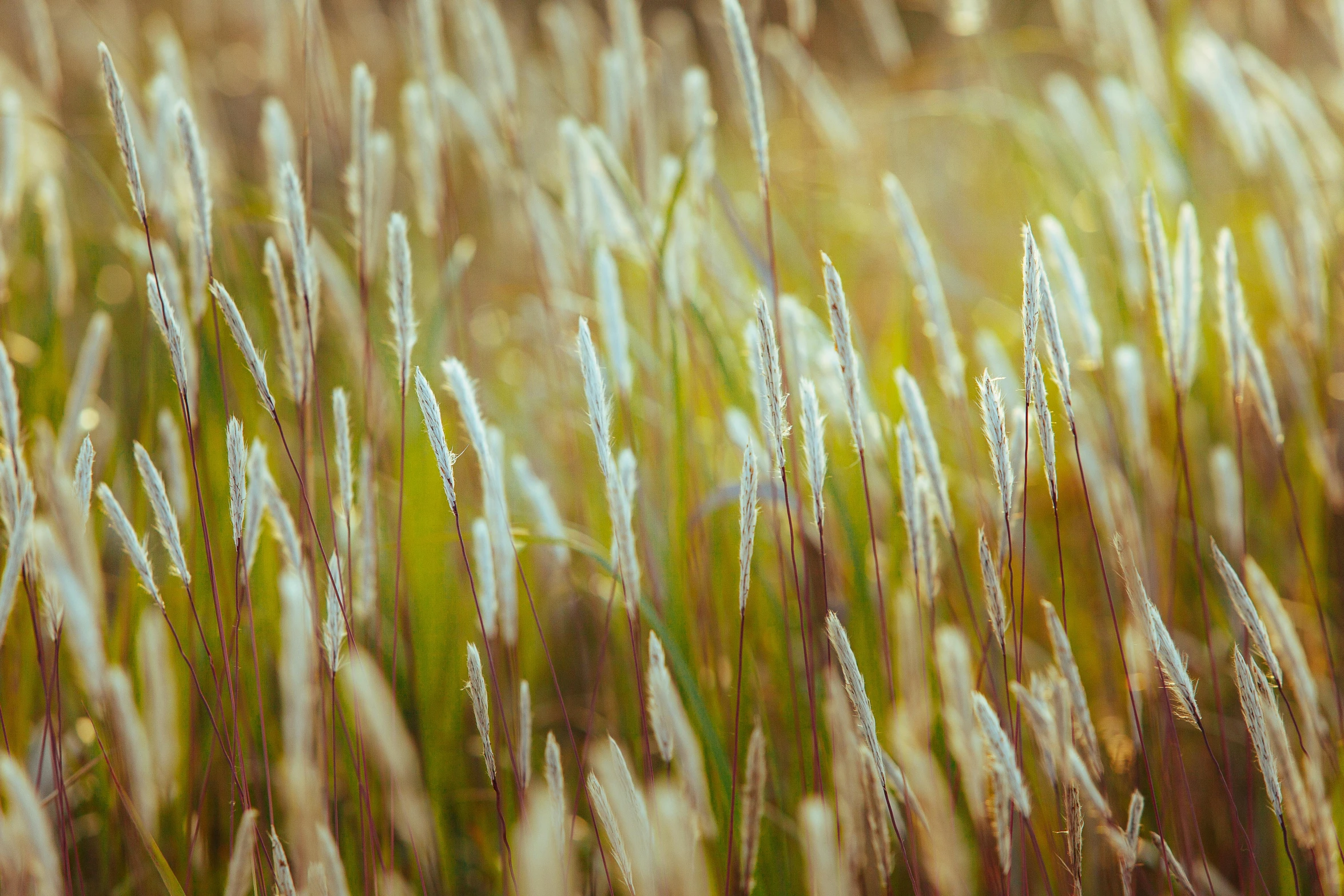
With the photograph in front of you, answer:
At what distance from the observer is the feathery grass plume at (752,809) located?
1.72ft

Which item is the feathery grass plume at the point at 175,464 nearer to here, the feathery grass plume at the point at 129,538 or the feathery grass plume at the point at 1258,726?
the feathery grass plume at the point at 129,538

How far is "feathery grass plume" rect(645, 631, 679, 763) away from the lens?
50 cm

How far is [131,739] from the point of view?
0.47 m

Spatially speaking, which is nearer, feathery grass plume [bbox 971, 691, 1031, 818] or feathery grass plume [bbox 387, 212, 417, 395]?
feathery grass plume [bbox 971, 691, 1031, 818]

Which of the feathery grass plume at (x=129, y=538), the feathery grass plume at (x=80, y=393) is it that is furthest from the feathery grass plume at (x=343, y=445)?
the feathery grass plume at (x=80, y=393)

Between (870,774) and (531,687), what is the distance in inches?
19.4

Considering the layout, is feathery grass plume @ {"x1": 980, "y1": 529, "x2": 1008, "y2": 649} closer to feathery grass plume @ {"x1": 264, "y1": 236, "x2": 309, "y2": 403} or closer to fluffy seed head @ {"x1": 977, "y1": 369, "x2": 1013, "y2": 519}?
fluffy seed head @ {"x1": 977, "y1": 369, "x2": 1013, "y2": 519}

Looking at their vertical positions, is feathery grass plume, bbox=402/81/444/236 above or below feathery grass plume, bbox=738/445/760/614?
above

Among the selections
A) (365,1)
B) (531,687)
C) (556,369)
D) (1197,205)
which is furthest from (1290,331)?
(365,1)

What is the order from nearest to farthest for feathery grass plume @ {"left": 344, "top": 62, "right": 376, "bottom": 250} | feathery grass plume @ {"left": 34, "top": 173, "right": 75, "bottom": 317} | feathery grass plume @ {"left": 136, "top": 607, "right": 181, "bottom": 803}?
feathery grass plume @ {"left": 136, "top": 607, "right": 181, "bottom": 803} → feathery grass plume @ {"left": 344, "top": 62, "right": 376, "bottom": 250} → feathery grass plume @ {"left": 34, "top": 173, "right": 75, "bottom": 317}

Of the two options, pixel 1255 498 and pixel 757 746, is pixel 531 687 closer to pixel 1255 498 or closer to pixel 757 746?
pixel 757 746

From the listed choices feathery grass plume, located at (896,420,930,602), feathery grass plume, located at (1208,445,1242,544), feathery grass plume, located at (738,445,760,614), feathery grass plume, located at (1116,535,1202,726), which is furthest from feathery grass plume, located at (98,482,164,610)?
feathery grass plume, located at (1208,445,1242,544)

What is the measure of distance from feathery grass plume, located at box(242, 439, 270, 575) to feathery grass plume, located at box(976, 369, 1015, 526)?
49 cm

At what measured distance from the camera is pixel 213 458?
0.87m
